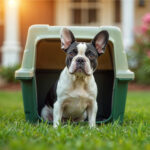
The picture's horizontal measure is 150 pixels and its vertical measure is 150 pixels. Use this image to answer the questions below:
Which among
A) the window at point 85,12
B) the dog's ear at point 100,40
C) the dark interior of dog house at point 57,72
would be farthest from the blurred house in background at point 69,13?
the dog's ear at point 100,40

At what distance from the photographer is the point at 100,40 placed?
12.7 ft

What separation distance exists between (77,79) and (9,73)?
7.80 metres

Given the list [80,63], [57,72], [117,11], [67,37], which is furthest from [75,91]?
[117,11]

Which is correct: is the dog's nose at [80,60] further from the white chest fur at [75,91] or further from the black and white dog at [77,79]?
the white chest fur at [75,91]

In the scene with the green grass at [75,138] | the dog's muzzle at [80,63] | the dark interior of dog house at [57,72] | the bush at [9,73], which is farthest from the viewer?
the bush at [9,73]

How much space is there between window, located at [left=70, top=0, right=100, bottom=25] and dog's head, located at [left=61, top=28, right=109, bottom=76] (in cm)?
1019

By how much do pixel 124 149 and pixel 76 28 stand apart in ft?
6.86

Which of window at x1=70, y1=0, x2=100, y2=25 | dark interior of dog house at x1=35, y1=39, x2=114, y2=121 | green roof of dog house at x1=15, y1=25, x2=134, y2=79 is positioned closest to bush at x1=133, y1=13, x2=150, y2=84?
window at x1=70, y1=0, x2=100, y2=25

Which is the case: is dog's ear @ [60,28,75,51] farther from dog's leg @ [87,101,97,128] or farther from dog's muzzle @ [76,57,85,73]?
dog's leg @ [87,101,97,128]

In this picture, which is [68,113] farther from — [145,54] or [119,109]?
[145,54]

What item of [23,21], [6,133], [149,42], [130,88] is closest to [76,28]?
[6,133]

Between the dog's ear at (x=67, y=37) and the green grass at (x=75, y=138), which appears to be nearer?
the green grass at (x=75, y=138)

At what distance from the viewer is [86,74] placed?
12.1ft

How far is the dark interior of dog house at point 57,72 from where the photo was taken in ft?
16.8
